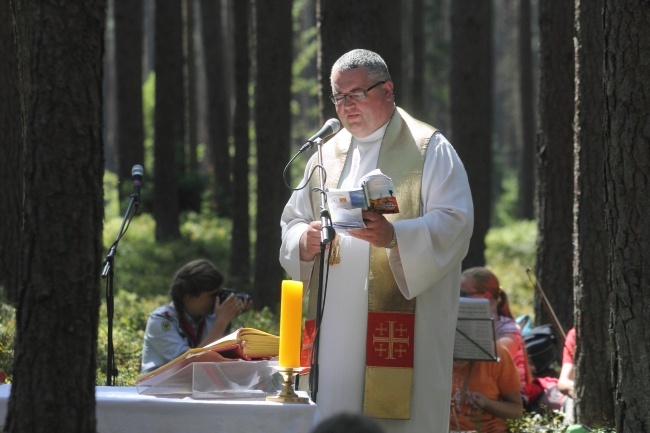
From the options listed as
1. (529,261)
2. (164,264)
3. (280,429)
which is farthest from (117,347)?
(529,261)

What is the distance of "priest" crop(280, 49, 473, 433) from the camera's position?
203 inches

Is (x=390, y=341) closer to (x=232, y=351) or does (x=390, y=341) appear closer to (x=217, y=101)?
(x=232, y=351)

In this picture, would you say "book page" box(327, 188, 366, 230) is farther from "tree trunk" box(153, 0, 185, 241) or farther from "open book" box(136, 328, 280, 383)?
"tree trunk" box(153, 0, 185, 241)

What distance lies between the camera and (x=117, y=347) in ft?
28.8

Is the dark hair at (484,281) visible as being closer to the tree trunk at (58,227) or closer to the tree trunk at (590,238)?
the tree trunk at (590,238)

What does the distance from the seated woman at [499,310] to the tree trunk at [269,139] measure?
456 cm

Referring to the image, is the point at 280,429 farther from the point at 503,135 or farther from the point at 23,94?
the point at 503,135

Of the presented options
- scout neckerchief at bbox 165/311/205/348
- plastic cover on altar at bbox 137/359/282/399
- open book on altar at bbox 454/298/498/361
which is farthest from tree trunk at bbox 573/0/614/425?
plastic cover on altar at bbox 137/359/282/399

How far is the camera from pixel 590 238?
7.12m

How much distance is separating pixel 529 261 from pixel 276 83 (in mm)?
9919

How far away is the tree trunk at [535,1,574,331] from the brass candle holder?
5827 millimetres

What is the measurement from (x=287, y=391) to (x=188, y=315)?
296 cm

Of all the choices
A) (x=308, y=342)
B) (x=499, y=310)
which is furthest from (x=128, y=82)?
(x=308, y=342)

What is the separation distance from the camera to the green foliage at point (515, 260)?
16.3 metres
